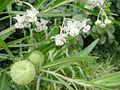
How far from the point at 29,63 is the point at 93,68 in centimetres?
146

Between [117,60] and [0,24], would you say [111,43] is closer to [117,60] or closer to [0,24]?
[117,60]

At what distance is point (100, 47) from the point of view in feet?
11.3

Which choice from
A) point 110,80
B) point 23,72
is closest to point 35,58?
point 23,72

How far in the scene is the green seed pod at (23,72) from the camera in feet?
4.69

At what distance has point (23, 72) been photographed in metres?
1.43

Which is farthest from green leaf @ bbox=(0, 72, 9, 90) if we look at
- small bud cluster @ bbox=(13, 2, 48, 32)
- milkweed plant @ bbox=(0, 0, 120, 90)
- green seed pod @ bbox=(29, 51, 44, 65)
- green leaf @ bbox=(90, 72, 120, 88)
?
green leaf @ bbox=(90, 72, 120, 88)

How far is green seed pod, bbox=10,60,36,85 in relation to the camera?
143 cm

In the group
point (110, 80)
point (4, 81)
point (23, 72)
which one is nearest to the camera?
point (23, 72)

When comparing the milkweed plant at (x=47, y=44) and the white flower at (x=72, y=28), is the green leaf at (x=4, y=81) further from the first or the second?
the white flower at (x=72, y=28)

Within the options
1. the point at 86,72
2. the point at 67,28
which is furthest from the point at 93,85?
the point at 86,72

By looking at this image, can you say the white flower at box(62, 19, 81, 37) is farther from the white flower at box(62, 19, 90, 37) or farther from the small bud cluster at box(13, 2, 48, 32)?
the small bud cluster at box(13, 2, 48, 32)

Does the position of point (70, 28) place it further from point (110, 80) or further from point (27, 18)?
point (110, 80)

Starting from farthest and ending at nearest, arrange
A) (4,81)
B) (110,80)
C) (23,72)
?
(110,80) → (4,81) → (23,72)

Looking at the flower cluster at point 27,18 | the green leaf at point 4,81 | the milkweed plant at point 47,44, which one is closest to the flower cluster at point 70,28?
the milkweed plant at point 47,44
